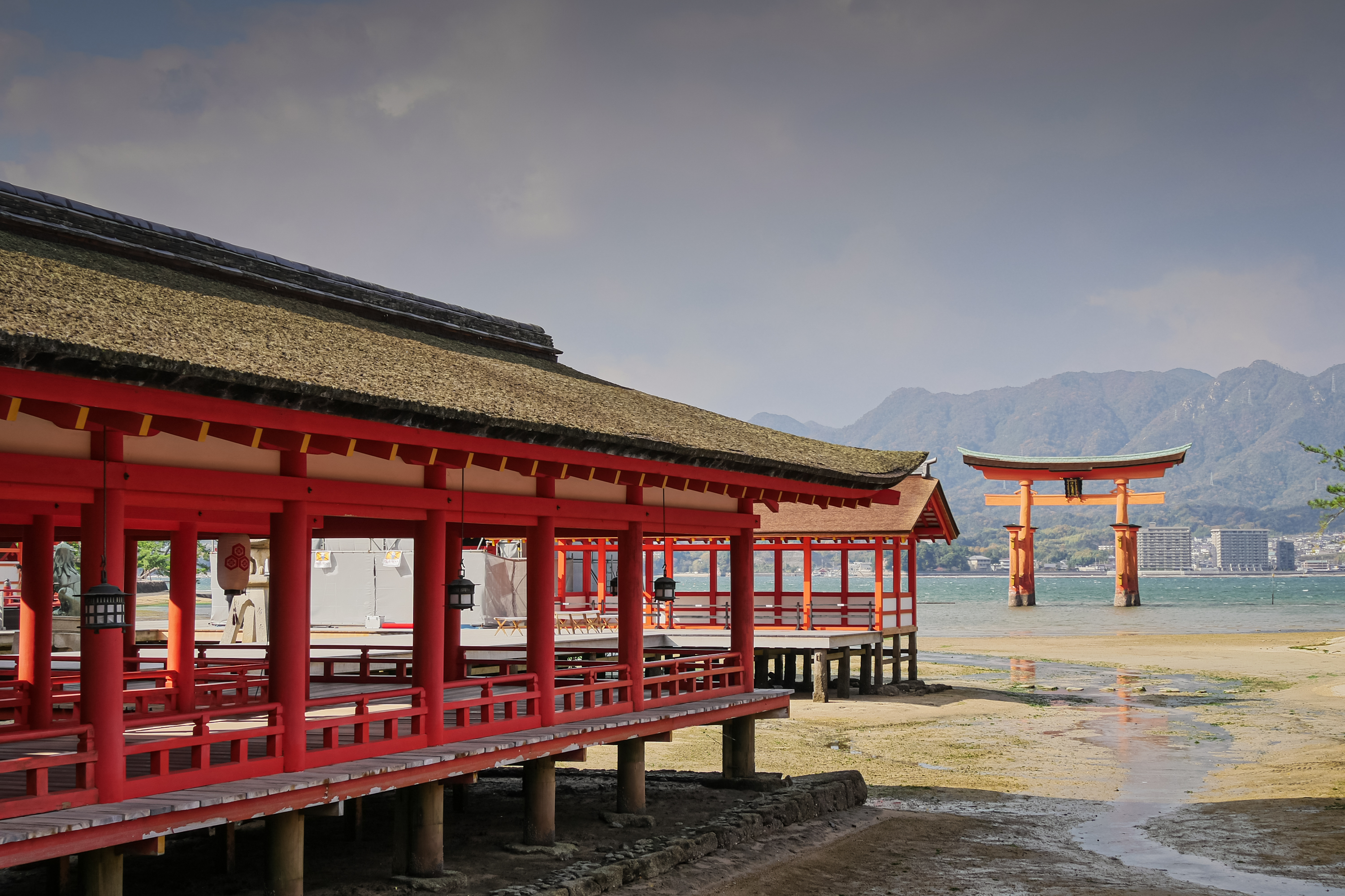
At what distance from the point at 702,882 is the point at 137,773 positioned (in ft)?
18.3

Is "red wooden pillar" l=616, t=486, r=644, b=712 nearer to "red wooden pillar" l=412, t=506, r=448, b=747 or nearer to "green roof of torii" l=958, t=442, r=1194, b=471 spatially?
"red wooden pillar" l=412, t=506, r=448, b=747

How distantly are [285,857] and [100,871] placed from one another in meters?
1.62

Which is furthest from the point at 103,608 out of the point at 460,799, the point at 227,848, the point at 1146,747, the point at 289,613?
the point at 1146,747

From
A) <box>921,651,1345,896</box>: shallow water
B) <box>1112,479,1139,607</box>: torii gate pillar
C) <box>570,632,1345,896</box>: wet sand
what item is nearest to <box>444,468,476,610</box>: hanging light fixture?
<box>570,632,1345,896</box>: wet sand

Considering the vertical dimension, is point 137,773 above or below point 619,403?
below

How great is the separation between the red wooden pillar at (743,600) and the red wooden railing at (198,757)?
782cm

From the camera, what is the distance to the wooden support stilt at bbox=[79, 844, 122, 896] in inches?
309

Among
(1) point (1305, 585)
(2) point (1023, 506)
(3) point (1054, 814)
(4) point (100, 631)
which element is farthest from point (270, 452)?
(1) point (1305, 585)

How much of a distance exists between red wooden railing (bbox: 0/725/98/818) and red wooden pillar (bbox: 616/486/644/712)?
6.70 metres

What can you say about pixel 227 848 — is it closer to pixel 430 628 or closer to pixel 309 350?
pixel 430 628

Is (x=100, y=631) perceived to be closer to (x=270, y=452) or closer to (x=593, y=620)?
(x=270, y=452)

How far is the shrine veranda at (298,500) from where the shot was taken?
789cm

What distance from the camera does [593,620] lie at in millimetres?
30297

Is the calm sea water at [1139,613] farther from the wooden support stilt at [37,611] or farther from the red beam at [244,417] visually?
the red beam at [244,417]
